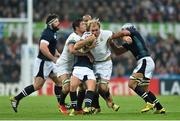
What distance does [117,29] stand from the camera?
37.6 metres

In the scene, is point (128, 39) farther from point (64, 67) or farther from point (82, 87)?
point (64, 67)

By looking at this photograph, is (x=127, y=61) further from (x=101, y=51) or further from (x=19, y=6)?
(x=101, y=51)

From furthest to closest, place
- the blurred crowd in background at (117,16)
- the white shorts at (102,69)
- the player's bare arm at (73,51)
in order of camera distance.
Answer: the blurred crowd in background at (117,16) < the white shorts at (102,69) < the player's bare arm at (73,51)

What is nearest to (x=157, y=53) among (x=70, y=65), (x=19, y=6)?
(x=19, y=6)

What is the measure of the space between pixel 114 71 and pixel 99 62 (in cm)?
1761

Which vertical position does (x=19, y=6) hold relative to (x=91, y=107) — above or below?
above

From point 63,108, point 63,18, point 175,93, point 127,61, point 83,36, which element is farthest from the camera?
point 63,18

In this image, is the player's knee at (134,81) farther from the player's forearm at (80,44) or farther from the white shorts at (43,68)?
the white shorts at (43,68)

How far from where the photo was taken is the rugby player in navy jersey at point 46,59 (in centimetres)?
1953

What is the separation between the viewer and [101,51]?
18.4 meters

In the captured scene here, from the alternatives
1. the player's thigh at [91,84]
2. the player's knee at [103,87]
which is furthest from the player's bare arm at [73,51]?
the player's knee at [103,87]

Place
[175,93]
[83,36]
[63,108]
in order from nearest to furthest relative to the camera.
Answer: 1. [83,36]
2. [63,108]
3. [175,93]

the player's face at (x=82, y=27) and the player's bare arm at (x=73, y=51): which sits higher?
the player's face at (x=82, y=27)


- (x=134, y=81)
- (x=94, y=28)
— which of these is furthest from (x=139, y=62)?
(x=94, y=28)
